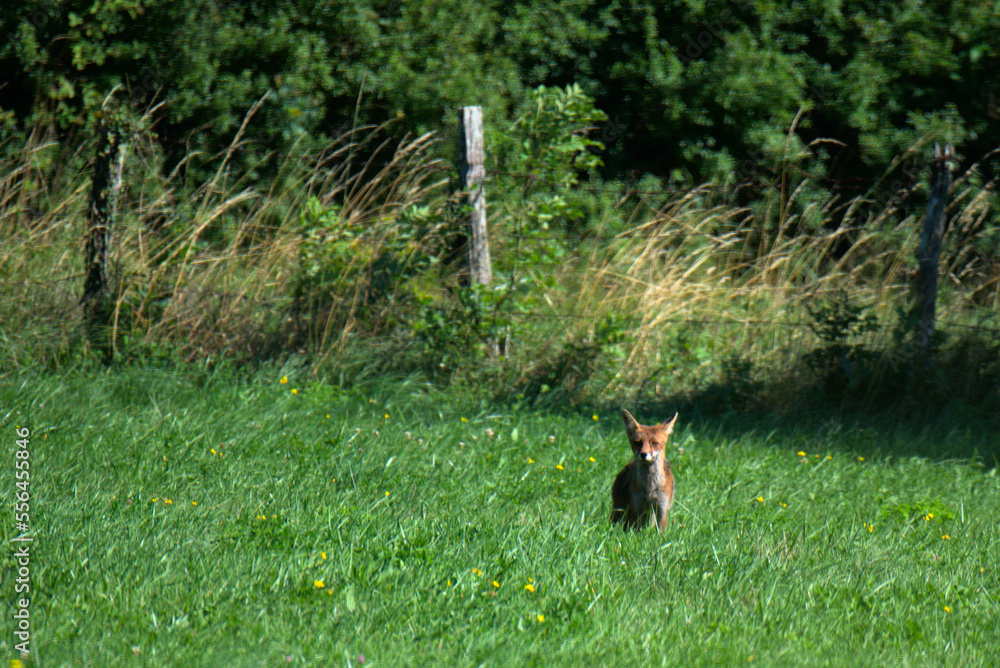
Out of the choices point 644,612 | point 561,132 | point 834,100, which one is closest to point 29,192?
point 561,132

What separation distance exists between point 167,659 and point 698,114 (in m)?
10.6

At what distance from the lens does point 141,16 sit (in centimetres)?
1090

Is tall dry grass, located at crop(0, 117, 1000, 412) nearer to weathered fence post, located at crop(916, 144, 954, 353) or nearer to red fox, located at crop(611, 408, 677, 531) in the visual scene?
weathered fence post, located at crop(916, 144, 954, 353)

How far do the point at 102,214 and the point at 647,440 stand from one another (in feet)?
16.4

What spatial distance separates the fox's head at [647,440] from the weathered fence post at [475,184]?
9.72ft

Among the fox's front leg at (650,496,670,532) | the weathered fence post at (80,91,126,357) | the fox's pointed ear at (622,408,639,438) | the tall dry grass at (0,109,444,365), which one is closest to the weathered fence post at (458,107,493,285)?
the tall dry grass at (0,109,444,365)

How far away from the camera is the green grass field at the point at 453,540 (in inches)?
125

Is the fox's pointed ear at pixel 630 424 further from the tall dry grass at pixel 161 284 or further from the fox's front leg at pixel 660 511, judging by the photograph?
the tall dry grass at pixel 161 284

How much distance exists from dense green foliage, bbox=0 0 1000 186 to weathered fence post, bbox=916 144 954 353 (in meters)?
3.03

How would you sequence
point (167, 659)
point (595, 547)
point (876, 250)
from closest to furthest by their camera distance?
point (167, 659) < point (595, 547) < point (876, 250)

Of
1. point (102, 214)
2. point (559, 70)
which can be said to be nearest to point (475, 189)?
point (102, 214)

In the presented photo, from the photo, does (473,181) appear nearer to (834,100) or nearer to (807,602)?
(807,602)

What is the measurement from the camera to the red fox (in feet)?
15.0

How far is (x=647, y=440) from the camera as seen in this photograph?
4.57 m
